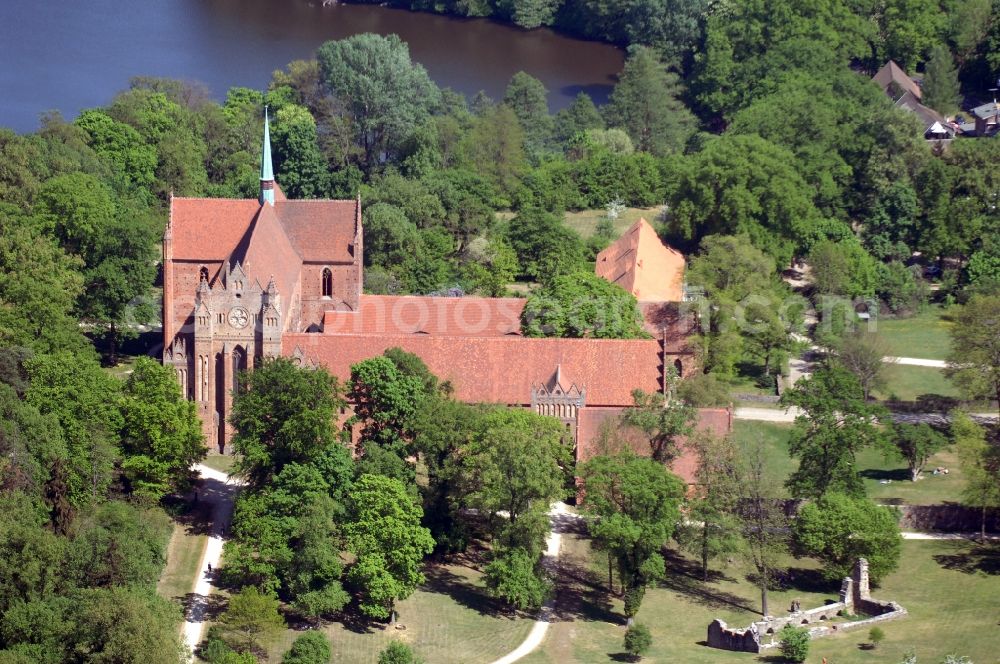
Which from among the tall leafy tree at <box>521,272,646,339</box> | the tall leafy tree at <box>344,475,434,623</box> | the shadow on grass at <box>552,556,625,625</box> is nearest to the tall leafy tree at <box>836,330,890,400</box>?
the tall leafy tree at <box>521,272,646,339</box>

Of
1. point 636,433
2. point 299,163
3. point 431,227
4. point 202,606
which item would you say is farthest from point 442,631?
point 299,163

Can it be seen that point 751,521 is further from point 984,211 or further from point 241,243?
point 984,211

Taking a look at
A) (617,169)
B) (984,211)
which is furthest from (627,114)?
(984,211)

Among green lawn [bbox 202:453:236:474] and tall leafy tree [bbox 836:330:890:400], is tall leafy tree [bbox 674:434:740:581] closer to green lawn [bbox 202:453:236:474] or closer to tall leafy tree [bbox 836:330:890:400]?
tall leafy tree [bbox 836:330:890:400]

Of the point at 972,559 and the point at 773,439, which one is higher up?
the point at 773,439

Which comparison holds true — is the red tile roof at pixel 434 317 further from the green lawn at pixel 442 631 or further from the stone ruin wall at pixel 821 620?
the stone ruin wall at pixel 821 620

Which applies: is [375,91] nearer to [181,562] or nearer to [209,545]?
[209,545]
